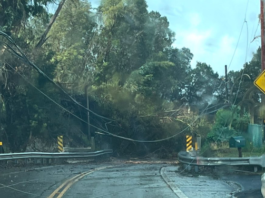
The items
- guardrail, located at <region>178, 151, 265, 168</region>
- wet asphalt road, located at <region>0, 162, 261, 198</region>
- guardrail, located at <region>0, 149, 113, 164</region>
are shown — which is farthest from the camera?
guardrail, located at <region>0, 149, 113, 164</region>

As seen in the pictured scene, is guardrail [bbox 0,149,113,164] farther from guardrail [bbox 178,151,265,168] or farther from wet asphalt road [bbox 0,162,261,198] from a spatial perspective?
guardrail [bbox 178,151,265,168]

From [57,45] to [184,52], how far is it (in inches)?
774

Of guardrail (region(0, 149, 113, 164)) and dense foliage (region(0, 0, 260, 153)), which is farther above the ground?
dense foliage (region(0, 0, 260, 153))

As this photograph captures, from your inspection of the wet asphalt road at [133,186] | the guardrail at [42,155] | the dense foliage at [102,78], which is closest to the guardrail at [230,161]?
the wet asphalt road at [133,186]

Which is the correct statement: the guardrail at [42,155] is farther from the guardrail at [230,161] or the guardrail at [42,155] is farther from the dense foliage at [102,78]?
the guardrail at [230,161]

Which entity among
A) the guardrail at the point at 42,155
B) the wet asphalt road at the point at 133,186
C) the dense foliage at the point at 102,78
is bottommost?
the wet asphalt road at the point at 133,186

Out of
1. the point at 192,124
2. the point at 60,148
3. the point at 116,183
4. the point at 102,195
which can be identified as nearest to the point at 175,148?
the point at 192,124

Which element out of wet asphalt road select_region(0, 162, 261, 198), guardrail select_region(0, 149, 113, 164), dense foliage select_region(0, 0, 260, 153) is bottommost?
wet asphalt road select_region(0, 162, 261, 198)

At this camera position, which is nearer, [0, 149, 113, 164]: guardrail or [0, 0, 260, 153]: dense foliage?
[0, 149, 113, 164]: guardrail

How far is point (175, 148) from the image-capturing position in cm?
3794

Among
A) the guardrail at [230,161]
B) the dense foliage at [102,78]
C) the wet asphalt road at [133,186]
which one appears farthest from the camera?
the dense foliage at [102,78]

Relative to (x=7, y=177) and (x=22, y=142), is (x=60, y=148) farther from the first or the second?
(x=7, y=177)

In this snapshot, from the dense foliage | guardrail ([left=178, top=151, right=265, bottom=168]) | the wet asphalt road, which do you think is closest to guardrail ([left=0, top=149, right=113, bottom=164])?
the dense foliage

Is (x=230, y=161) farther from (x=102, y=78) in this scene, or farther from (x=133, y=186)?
(x=102, y=78)
